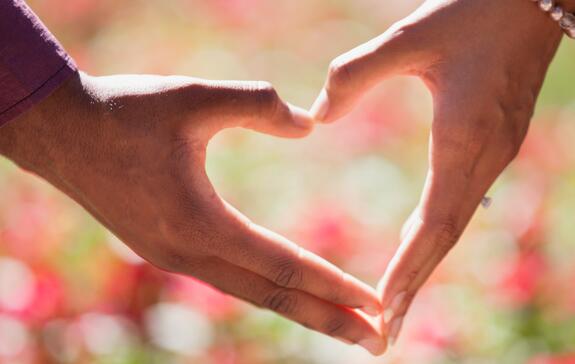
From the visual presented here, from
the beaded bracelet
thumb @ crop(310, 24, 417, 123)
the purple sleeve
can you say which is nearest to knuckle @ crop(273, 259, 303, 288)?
thumb @ crop(310, 24, 417, 123)

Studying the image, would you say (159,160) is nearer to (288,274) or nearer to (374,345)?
(288,274)

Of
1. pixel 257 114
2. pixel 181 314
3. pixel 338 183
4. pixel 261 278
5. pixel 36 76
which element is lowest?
pixel 338 183

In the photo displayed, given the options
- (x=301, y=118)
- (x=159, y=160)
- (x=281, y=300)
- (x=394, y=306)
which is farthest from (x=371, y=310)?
(x=159, y=160)

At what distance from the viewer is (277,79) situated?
13.3 ft

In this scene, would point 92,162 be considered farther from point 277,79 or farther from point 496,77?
point 277,79

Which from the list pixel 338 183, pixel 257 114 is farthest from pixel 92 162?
pixel 338 183

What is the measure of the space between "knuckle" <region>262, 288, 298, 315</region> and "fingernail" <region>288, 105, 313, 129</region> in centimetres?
31

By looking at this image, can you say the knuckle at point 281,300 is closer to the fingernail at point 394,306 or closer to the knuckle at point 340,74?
the fingernail at point 394,306

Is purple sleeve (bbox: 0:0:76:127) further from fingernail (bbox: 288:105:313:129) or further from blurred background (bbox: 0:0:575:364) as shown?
blurred background (bbox: 0:0:575:364)

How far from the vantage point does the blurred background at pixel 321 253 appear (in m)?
2.47

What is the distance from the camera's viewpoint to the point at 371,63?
1711 millimetres

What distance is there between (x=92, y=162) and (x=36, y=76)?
179mm

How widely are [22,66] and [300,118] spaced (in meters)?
0.51

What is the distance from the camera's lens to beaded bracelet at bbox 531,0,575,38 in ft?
5.66
